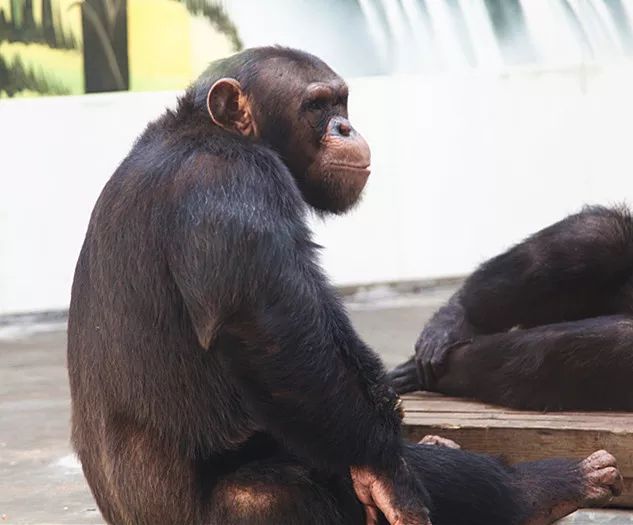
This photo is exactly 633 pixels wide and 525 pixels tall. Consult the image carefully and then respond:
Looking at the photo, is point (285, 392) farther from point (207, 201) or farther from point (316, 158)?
point (316, 158)

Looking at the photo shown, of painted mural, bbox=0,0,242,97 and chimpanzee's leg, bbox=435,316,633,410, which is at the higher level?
painted mural, bbox=0,0,242,97

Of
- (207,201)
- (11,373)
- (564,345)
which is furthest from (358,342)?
(11,373)

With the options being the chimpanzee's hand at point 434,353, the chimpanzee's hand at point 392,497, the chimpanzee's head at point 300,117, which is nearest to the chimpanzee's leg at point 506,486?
the chimpanzee's hand at point 392,497

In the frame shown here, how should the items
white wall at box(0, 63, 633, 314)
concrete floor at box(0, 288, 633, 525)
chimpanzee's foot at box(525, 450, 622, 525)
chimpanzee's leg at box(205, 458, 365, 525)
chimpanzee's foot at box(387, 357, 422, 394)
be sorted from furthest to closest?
white wall at box(0, 63, 633, 314) < chimpanzee's foot at box(387, 357, 422, 394) < concrete floor at box(0, 288, 633, 525) < chimpanzee's foot at box(525, 450, 622, 525) < chimpanzee's leg at box(205, 458, 365, 525)

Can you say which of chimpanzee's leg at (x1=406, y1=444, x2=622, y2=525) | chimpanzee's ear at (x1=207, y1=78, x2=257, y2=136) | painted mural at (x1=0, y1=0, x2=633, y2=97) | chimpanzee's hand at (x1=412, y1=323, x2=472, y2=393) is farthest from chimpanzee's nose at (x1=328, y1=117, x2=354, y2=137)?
→ painted mural at (x1=0, y1=0, x2=633, y2=97)

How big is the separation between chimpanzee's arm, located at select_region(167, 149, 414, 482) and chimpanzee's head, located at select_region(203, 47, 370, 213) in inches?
14.1

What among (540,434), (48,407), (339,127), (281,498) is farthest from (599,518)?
(48,407)

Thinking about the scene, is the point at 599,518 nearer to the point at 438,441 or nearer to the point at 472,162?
the point at 438,441

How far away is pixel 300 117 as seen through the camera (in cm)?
362

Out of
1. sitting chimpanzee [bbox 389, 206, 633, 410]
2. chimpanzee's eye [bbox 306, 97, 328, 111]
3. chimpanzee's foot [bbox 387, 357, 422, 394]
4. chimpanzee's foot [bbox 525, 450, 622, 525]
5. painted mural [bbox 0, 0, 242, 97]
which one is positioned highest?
chimpanzee's eye [bbox 306, 97, 328, 111]

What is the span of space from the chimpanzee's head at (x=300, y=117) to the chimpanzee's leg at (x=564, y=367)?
3.75 ft

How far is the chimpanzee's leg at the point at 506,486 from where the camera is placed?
3.63 m

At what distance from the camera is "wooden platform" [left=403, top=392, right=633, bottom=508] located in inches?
160

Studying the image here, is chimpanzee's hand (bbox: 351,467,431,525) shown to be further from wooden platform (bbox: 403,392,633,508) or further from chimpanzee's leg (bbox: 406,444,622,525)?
wooden platform (bbox: 403,392,633,508)
